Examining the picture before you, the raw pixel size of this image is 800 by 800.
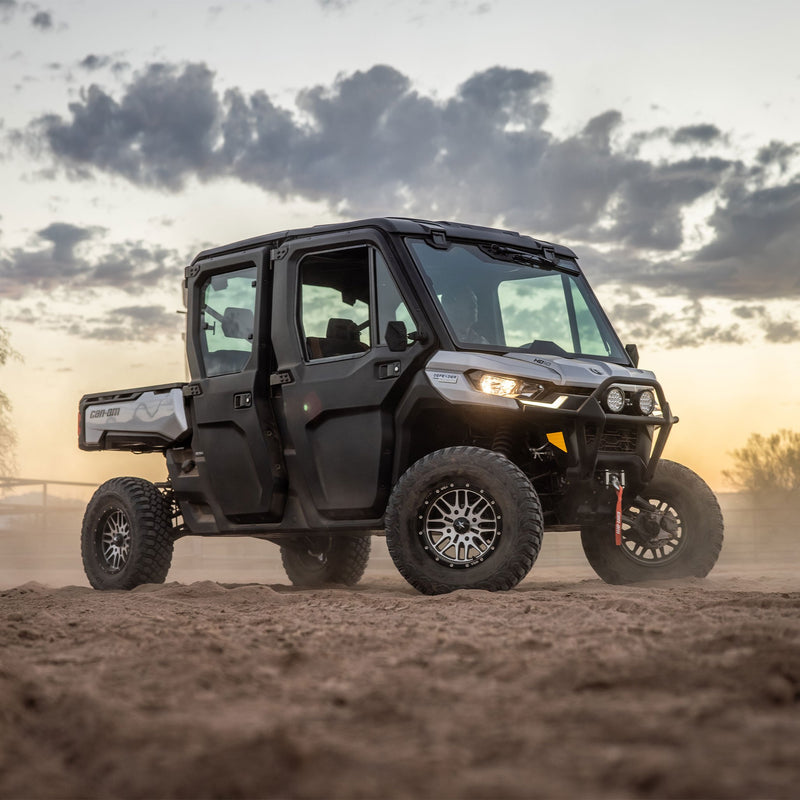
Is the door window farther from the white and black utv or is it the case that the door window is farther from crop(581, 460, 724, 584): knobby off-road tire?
crop(581, 460, 724, 584): knobby off-road tire

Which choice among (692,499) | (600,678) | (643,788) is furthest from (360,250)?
(643,788)

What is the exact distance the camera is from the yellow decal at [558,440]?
7984 millimetres

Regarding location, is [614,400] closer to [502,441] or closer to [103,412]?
[502,441]

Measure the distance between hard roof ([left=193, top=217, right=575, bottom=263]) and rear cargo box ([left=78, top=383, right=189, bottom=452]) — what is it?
4.90 feet

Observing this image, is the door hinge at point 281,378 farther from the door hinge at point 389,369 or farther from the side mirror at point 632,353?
the side mirror at point 632,353

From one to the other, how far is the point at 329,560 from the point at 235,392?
106 inches

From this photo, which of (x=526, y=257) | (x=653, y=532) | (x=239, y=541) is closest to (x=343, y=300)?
(x=526, y=257)

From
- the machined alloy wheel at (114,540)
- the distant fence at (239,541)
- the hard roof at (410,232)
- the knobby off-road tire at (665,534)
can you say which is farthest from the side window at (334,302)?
the distant fence at (239,541)

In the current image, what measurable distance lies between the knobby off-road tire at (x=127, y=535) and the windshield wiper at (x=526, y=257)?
13.0 ft

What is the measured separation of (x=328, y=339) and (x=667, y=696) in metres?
6.24

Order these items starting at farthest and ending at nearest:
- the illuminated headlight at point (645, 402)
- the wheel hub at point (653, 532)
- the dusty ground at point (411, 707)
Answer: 1. the wheel hub at point (653, 532)
2. the illuminated headlight at point (645, 402)
3. the dusty ground at point (411, 707)

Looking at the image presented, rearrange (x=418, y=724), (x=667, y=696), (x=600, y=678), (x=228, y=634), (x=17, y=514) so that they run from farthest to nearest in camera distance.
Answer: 1. (x=17, y=514)
2. (x=228, y=634)
3. (x=600, y=678)
4. (x=667, y=696)
5. (x=418, y=724)

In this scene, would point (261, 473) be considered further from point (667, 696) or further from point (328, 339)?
point (667, 696)

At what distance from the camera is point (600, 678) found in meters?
3.23
